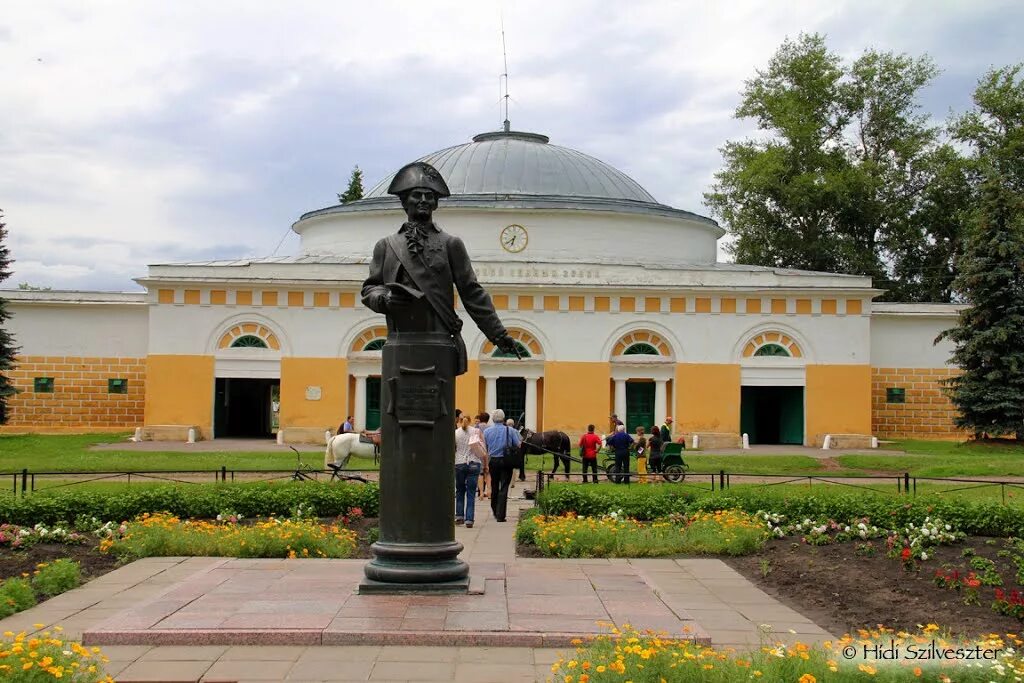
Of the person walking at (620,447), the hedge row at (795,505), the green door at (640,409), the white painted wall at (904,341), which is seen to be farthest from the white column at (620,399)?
the hedge row at (795,505)

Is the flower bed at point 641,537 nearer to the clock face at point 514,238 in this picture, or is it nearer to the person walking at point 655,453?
the person walking at point 655,453

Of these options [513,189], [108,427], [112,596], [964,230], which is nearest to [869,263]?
[964,230]

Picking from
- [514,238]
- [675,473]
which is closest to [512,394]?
[514,238]

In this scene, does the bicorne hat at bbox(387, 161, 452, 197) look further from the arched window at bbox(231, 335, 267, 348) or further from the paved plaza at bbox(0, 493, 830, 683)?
the arched window at bbox(231, 335, 267, 348)

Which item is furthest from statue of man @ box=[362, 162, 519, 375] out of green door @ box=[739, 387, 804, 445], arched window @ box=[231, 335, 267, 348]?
green door @ box=[739, 387, 804, 445]

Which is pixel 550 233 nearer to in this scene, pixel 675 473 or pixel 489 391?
pixel 489 391

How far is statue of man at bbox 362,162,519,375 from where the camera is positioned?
9297 mm

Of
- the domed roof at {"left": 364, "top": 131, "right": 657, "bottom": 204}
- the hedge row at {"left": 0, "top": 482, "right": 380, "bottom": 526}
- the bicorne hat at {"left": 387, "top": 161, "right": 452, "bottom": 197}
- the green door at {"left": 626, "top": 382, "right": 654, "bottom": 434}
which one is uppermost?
the domed roof at {"left": 364, "top": 131, "right": 657, "bottom": 204}

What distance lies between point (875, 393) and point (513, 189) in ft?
45.7

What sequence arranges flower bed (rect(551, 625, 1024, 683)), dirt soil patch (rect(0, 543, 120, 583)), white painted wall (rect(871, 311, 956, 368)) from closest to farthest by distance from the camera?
flower bed (rect(551, 625, 1024, 683)) → dirt soil patch (rect(0, 543, 120, 583)) → white painted wall (rect(871, 311, 956, 368))

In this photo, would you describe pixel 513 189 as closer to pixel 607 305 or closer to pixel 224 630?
pixel 607 305

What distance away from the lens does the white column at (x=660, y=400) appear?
33375 mm

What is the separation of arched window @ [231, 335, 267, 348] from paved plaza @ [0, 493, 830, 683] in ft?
75.9

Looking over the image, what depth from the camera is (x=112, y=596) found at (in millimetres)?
9609
